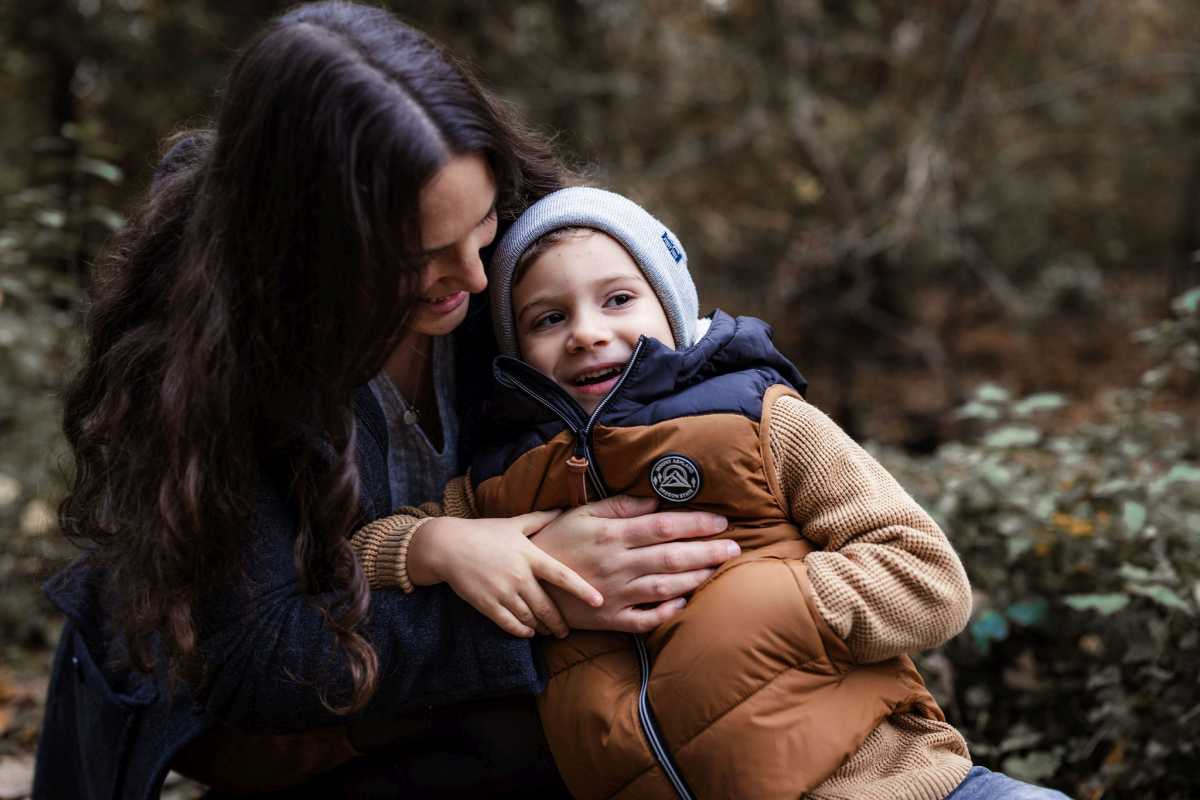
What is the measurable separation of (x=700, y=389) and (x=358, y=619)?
0.65m

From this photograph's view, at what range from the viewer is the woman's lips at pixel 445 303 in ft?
5.60

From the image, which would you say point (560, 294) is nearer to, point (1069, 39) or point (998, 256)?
point (1069, 39)

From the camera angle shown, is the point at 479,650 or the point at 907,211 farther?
the point at 907,211

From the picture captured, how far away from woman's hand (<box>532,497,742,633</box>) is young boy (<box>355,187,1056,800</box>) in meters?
0.03

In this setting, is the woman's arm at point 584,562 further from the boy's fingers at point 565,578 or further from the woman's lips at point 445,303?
the woman's lips at point 445,303

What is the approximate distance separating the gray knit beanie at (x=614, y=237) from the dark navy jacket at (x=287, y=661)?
31 centimetres

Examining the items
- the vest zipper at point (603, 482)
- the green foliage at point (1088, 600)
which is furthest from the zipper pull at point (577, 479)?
the green foliage at point (1088, 600)

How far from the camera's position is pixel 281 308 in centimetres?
155

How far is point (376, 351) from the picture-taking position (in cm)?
158

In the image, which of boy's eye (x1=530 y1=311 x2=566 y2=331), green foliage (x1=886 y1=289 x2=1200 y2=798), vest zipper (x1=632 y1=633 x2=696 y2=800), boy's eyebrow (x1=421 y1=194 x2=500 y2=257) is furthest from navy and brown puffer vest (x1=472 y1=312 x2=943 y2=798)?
green foliage (x1=886 y1=289 x2=1200 y2=798)

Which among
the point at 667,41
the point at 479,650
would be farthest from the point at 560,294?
the point at 667,41

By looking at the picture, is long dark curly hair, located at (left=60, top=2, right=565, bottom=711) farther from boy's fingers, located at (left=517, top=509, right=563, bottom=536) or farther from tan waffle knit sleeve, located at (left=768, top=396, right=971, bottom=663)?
tan waffle knit sleeve, located at (left=768, top=396, right=971, bottom=663)

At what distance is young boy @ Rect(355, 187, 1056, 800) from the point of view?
1.50 metres

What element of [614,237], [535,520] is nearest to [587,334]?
[614,237]
